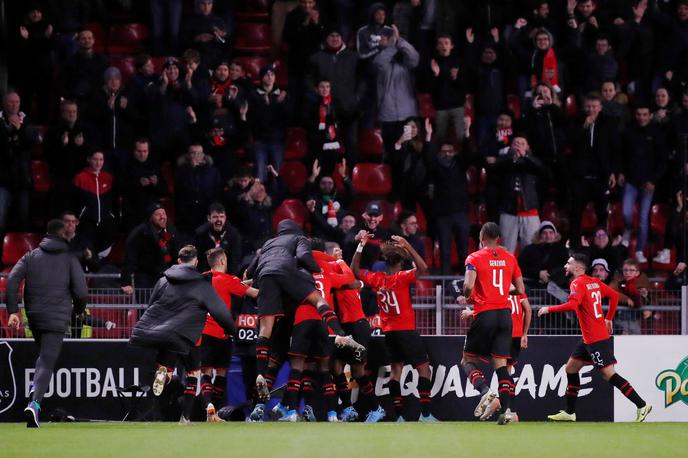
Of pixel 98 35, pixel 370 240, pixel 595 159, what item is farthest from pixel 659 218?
pixel 98 35

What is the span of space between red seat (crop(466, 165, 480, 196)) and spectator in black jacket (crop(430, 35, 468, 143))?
620 mm

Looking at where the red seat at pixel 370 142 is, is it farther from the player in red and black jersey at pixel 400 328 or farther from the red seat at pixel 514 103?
the player in red and black jersey at pixel 400 328

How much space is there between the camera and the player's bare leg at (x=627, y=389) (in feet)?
49.1

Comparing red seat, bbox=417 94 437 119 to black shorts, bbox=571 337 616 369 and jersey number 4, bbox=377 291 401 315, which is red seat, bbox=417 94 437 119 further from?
black shorts, bbox=571 337 616 369

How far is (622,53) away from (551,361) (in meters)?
7.36

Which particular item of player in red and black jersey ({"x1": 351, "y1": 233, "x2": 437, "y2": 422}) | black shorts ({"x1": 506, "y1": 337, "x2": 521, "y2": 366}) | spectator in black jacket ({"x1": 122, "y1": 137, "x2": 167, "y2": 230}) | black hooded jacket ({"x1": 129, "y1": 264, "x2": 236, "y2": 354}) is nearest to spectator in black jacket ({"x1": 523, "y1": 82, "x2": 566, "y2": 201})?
black shorts ({"x1": 506, "y1": 337, "x2": 521, "y2": 366})

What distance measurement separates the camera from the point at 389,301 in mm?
15484

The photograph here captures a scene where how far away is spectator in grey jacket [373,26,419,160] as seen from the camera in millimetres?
20359

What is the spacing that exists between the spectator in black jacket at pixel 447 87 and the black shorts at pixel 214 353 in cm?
626

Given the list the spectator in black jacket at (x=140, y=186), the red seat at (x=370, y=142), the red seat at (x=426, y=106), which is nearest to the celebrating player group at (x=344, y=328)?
the spectator in black jacket at (x=140, y=186)

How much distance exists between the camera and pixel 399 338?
15508mm

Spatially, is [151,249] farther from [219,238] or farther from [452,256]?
[452,256]

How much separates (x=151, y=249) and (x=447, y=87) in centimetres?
581

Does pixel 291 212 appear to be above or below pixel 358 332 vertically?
above
